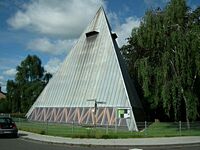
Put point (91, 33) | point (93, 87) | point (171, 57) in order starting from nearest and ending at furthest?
point (171, 57)
point (93, 87)
point (91, 33)

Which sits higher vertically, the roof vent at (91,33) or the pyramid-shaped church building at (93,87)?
the roof vent at (91,33)

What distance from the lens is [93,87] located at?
39.8 meters

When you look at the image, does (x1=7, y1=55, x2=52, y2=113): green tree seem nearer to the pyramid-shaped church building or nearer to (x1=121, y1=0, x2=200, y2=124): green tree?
the pyramid-shaped church building

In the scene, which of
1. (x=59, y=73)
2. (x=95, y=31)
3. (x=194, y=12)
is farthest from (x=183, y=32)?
(x=59, y=73)

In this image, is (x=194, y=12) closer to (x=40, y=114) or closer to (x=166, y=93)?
(x=166, y=93)

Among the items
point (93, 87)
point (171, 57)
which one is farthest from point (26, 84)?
point (171, 57)

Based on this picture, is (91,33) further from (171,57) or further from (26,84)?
(26,84)

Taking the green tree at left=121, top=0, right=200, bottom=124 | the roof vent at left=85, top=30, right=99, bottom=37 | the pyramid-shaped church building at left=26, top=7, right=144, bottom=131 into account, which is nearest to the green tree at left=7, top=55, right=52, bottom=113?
the pyramid-shaped church building at left=26, top=7, right=144, bottom=131

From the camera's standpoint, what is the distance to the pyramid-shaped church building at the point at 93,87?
120ft

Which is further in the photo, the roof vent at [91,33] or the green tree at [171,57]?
the roof vent at [91,33]

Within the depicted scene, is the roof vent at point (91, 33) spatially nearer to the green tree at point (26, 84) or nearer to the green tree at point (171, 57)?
the green tree at point (171, 57)

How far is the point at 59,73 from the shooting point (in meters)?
46.3

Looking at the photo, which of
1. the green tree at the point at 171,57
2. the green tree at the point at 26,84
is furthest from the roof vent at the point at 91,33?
the green tree at the point at 26,84

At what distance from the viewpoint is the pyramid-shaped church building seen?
36.6m
